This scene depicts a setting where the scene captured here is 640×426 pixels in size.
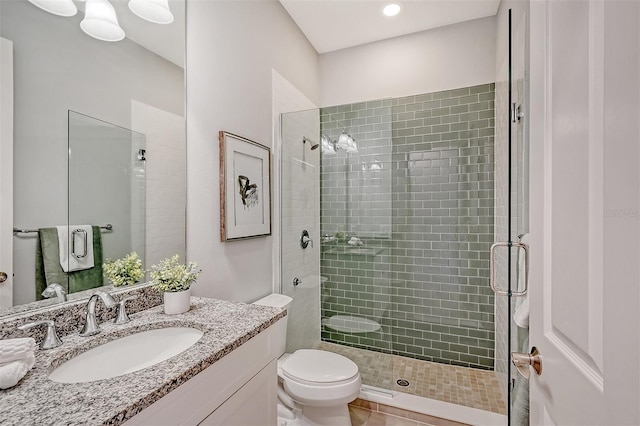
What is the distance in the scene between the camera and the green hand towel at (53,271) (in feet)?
3.22

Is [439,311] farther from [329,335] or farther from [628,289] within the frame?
[628,289]

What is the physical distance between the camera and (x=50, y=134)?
985 millimetres

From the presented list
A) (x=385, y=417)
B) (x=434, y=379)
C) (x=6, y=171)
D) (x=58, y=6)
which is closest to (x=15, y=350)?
(x=6, y=171)

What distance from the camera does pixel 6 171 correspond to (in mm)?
894

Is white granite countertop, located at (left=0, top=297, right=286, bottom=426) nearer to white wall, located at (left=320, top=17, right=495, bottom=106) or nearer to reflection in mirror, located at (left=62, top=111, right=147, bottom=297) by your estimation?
reflection in mirror, located at (left=62, top=111, right=147, bottom=297)

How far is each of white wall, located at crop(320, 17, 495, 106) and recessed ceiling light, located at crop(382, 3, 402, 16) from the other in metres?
0.39

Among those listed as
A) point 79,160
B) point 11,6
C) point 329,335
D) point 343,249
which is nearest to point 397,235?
point 343,249

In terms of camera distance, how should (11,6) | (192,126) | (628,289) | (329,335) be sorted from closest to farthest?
(628,289) → (11,6) → (192,126) → (329,335)

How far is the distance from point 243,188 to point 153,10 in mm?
962

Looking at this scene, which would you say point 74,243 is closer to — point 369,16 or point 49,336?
point 49,336

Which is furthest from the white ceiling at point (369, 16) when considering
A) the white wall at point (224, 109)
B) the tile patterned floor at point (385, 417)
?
the tile patterned floor at point (385, 417)

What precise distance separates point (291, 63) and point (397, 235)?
1.68 metres

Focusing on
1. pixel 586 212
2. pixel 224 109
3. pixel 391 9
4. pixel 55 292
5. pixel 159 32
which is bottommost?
pixel 55 292

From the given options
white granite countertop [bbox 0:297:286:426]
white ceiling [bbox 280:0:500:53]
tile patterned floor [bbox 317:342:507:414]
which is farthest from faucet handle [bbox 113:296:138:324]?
white ceiling [bbox 280:0:500:53]
